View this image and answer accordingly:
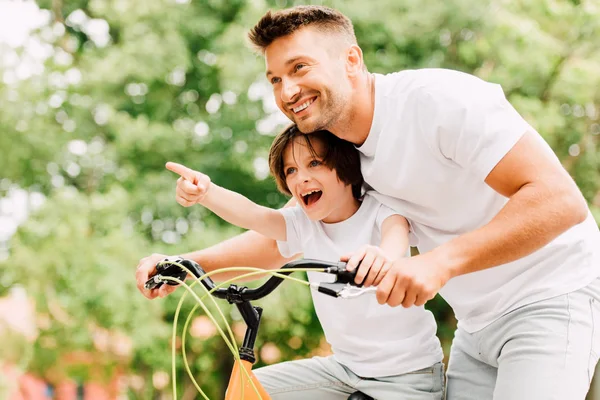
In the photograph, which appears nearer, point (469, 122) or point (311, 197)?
point (469, 122)

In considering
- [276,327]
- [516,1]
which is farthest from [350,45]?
[516,1]

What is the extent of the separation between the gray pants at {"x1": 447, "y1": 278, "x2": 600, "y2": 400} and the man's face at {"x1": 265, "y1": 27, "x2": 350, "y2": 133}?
0.68 m

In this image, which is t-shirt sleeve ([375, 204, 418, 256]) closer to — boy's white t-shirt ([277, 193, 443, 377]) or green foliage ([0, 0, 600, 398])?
boy's white t-shirt ([277, 193, 443, 377])

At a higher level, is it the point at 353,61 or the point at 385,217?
the point at 353,61

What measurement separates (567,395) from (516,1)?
7631 millimetres

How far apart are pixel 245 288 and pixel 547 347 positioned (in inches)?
27.1

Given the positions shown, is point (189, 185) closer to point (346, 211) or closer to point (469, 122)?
point (346, 211)

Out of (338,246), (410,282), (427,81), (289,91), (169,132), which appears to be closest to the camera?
(410,282)

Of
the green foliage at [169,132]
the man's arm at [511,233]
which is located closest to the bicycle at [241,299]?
the man's arm at [511,233]

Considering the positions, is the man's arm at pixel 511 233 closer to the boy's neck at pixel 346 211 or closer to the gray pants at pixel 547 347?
the gray pants at pixel 547 347

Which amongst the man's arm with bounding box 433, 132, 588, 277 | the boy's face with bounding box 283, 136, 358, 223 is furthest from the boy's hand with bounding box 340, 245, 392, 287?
the boy's face with bounding box 283, 136, 358, 223

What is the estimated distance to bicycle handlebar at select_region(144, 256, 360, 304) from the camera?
1441 millimetres

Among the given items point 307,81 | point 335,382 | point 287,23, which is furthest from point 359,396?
point 287,23

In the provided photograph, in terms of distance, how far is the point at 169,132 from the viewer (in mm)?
8914
